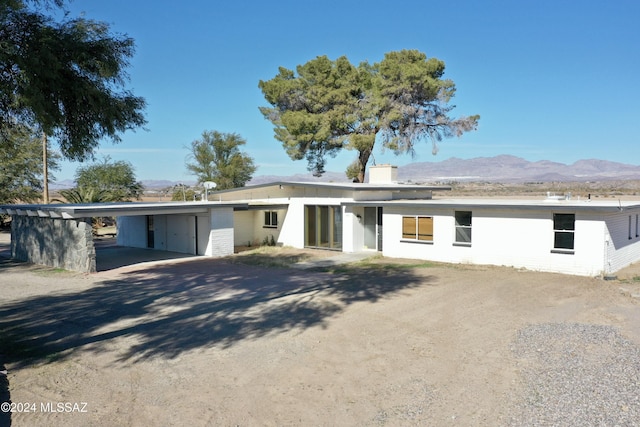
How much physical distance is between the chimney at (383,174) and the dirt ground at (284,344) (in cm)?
1171

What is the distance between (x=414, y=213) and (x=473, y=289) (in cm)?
665

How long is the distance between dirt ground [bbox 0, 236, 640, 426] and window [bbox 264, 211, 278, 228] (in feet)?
30.2

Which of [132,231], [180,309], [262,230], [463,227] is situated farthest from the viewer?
[132,231]

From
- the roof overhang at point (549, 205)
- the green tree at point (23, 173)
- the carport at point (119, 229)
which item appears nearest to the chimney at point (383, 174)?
the roof overhang at point (549, 205)

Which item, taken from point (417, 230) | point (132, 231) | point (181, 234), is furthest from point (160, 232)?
point (417, 230)

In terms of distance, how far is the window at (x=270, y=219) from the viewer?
2495 cm

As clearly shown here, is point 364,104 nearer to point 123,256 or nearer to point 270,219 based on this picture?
point 270,219

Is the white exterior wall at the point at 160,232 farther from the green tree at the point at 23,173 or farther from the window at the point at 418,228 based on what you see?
the green tree at the point at 23,173

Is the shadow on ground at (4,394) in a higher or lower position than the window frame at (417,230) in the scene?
lower

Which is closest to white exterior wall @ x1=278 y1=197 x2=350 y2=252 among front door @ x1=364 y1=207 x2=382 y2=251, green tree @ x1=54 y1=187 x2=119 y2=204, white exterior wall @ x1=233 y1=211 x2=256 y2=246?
white exterior wall @ x1=233 y1=211 x2=256 y2=246

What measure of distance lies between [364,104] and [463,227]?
18.3m

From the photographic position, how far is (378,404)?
6.14m

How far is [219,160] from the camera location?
42781 mm

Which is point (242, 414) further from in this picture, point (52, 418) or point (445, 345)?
point (445, 345)
